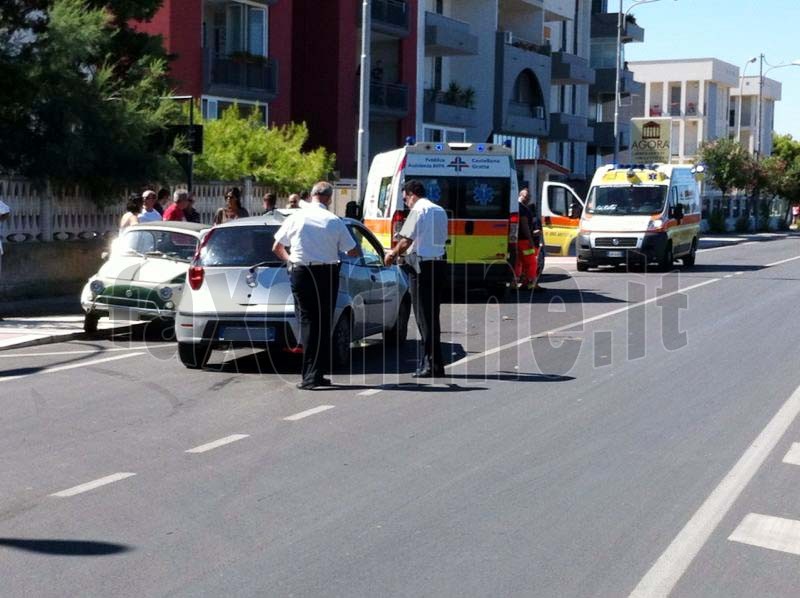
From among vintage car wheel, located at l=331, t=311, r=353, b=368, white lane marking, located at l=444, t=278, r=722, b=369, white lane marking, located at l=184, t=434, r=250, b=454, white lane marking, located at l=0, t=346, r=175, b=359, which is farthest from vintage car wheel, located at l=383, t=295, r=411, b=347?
white lane marking, located at l=184, t=434, r=250, b=454

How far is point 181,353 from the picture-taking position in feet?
42.1

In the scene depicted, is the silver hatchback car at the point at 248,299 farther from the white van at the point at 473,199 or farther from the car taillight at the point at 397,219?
the white van at the point at 473,199

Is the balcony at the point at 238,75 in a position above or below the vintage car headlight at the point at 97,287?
above

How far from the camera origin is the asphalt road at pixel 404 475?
19.6 ft

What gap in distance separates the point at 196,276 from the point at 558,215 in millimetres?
19742

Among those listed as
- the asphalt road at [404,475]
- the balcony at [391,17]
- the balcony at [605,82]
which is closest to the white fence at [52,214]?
the asphalt road at [404,475]

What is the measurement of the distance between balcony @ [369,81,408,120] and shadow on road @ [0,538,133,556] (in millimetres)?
34487

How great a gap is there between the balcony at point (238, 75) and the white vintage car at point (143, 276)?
18.3m

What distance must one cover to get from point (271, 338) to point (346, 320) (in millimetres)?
900

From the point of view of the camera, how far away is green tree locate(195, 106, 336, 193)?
26984mm

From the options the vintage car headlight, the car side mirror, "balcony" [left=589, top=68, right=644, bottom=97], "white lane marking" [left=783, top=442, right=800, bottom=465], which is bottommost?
"white lane marking" [left=783, top=442, right=800, bottom=465]

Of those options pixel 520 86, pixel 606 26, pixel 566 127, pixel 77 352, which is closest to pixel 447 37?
pixel 520 86

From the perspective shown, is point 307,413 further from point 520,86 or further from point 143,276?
point 520,86

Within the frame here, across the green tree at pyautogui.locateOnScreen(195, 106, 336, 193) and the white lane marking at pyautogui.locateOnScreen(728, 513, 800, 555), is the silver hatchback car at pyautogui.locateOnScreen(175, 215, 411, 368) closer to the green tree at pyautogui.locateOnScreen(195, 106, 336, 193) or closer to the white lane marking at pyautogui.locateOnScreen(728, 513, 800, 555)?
the white lane marking at pyautogui.locateOnScreen(728, 513, 800, 555)
